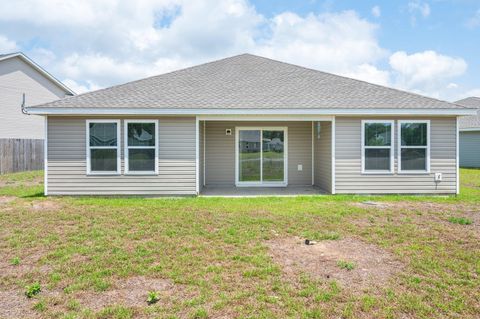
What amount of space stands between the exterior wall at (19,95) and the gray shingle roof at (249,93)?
13.1 metres

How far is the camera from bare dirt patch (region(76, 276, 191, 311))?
11.4 ft

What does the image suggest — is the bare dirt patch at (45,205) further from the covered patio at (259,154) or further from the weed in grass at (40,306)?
the weed in grass at (40,306)

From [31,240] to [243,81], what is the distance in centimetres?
→ 884

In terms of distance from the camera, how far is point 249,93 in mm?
11164

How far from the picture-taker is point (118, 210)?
316 inches

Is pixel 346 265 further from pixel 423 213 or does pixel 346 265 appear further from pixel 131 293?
pixel 423 213

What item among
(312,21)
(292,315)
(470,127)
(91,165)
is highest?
(312,21)

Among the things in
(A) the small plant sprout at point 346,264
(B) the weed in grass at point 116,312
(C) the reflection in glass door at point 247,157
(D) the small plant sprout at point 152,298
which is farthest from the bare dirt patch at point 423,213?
(B) the weed in grass at point 116,312

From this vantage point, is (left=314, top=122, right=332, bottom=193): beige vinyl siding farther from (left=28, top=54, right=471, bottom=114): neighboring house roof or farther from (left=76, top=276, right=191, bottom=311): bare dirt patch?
(left=76, top=276, right=191, bottom=311): bare dirt patch

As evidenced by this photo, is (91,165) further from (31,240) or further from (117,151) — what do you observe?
(31,240)

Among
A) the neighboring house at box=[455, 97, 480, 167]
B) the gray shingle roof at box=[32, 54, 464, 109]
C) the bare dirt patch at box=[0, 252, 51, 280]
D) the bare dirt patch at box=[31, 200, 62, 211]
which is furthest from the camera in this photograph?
the neighboring house at box=[455, 97, 480, 167]

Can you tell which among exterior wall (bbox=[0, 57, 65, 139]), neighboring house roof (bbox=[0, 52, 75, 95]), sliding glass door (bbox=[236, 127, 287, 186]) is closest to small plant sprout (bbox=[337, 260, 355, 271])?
sliding glass door (bbox=[236, 127, 287, 186])

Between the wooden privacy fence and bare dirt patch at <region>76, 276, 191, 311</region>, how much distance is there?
16779 mm

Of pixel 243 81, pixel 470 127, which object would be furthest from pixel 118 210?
pixel 470 127
